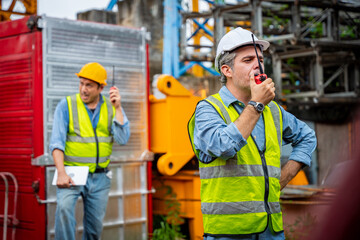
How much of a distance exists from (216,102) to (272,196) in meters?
0.54

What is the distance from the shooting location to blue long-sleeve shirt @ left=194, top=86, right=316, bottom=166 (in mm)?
2316

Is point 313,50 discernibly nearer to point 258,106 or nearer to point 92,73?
point 92,73

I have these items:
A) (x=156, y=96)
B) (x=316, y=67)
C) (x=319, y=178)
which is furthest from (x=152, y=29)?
(x=156, y=96)

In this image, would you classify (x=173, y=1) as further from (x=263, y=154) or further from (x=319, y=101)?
(x=263, y=154)

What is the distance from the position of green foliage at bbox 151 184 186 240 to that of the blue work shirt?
5.86ft

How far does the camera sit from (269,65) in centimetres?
1256

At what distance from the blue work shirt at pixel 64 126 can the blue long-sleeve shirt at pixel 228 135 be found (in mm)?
2481

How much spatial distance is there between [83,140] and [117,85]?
5.85 feet

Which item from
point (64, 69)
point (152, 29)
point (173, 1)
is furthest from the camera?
point (152, 29)

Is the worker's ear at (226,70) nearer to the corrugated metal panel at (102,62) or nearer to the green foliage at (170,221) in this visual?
the corrugated metal panel at (102,62)

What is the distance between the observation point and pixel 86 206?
16.6ft

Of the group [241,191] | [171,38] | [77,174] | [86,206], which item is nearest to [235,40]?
[241,191]

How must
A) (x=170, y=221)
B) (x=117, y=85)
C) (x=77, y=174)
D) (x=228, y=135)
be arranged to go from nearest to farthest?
(x=228, y=135) → (x=77, y=174) → (x=117, y=85) → (x=170, y=221)

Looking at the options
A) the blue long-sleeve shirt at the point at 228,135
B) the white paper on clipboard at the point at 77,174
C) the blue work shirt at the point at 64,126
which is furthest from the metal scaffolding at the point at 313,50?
the blue long-sleeve shirt at the point at 228,135
